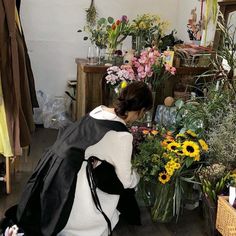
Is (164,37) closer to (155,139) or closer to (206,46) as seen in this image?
(206,46)

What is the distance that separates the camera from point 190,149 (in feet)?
7.07

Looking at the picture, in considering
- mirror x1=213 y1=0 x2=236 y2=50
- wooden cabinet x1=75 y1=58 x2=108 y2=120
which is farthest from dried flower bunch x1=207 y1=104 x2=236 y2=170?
wooden cabinet x1=75 y1=58 x2=108 y2=120

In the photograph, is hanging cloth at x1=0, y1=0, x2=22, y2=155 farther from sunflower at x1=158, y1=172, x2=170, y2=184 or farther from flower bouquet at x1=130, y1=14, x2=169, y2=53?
flower bouquet at x1=130, y1=14, x2=169, y2=53

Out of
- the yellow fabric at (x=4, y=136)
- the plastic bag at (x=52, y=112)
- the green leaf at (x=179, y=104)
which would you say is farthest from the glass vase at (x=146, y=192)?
the plastic bag at (x=52, y=112)

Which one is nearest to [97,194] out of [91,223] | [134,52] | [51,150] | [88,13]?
[91,223]

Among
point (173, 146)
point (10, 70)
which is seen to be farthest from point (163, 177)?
point (10, 70)

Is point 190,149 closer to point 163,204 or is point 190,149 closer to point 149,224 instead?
point 163,204

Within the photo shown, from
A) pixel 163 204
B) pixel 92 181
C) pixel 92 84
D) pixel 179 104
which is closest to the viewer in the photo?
pixel 92 181

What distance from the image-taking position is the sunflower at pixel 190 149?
7.00 feet

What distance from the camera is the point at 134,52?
3.35m

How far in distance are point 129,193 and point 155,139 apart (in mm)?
376

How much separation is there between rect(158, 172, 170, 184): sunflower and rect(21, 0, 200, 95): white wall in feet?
7.68

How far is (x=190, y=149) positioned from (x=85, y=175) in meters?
0.65

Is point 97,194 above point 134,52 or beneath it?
beneath
